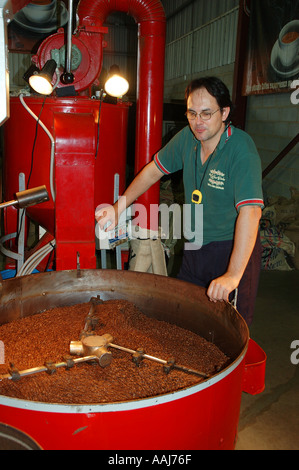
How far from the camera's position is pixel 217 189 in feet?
5.36

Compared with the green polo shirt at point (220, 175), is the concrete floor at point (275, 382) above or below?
below

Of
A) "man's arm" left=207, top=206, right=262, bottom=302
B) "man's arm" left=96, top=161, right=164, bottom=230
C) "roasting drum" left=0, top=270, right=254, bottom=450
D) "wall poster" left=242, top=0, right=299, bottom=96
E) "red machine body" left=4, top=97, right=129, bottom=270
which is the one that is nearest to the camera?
"roasting drum" left=0, top=270, right=254, bottom=450

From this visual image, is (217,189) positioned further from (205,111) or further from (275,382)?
(275,382)

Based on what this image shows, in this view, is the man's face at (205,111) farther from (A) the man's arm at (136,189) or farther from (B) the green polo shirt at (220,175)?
(A) the man's arm at (136,189)

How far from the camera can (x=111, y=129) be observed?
8.36 ft

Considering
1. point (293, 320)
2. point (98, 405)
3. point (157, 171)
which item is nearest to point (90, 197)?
point (157, 171)

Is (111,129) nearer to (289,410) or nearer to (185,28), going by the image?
(289,410)

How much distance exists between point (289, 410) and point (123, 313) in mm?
988

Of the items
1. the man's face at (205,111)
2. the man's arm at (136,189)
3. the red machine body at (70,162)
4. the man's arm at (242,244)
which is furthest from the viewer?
the red machine body at (70,162)

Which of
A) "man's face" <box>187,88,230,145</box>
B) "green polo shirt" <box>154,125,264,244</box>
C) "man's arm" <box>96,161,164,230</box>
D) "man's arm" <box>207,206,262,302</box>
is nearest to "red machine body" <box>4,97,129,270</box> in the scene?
"man's arm" <box>96,161,164,230</box>

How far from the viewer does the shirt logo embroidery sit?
5.25ft

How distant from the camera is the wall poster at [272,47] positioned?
15.3 feet

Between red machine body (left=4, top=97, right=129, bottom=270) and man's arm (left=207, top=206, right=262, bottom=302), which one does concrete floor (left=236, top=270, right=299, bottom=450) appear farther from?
red machine body (left=4, top=97, right=129, bottom=270)

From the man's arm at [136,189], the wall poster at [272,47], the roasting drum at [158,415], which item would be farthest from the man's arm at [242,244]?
the wall poster at [272,47]
